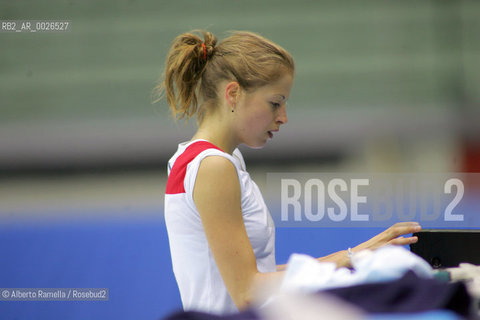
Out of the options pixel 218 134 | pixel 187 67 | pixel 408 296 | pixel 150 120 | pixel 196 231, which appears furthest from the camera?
pixel 150 120

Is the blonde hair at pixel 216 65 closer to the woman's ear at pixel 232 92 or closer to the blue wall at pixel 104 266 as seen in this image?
the woman's ear at pixel 232 92

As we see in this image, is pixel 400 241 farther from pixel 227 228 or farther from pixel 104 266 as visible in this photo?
pixel 104 266

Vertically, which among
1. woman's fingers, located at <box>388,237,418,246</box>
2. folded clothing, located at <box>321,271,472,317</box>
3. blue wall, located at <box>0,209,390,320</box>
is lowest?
blue wall, located at <box>0,209,390,320</box>

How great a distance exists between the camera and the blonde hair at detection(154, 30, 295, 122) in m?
1.66

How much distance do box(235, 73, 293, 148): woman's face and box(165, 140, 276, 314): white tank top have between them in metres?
0.13

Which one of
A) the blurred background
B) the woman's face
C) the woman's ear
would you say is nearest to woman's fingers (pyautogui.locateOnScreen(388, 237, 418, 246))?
the woman's face

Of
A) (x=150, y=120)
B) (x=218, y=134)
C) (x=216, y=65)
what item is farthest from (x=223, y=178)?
(x=150, y=120)

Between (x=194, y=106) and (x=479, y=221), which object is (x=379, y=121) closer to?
(x=479, y=221)

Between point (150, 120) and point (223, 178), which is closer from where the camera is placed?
point (223, 178)

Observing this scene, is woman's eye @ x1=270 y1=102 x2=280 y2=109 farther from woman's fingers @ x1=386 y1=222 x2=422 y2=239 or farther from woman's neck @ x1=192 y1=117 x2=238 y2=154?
woman's fingers @ x1=386 y1=222 x2=422 y2=239

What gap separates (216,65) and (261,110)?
0.66 ft

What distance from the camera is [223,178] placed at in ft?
4.77

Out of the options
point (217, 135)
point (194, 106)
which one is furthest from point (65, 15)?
point (217, 135)

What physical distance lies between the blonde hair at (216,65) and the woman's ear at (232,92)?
2 cm
